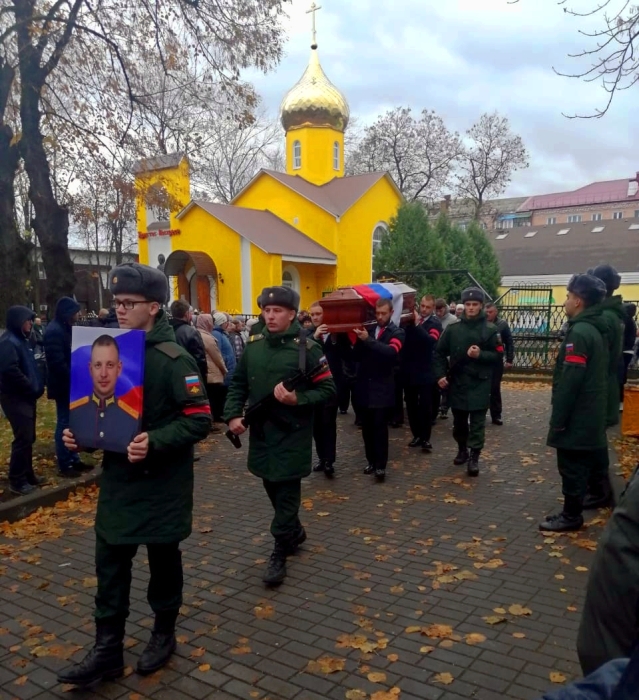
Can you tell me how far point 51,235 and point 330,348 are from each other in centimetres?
462

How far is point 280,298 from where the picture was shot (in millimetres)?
4617

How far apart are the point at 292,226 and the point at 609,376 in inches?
1105

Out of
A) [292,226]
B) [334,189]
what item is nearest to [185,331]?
[292,226]

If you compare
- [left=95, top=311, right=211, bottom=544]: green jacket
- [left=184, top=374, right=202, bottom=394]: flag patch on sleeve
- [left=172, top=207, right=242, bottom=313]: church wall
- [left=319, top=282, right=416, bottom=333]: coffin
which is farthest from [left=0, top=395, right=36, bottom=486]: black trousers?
[left=172, top=207, right=242, bottom=313]: church wall

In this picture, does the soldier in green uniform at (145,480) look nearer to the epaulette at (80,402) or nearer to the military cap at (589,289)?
the epaulette at (80,402)

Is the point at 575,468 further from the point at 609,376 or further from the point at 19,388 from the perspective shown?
the point at 19,388

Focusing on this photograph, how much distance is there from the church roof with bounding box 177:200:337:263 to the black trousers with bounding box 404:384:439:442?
1964 cm

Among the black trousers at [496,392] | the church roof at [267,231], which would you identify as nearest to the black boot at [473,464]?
the black trousers at [496,392]

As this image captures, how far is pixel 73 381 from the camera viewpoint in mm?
3426

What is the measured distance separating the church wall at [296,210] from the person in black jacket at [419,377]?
2389 cm

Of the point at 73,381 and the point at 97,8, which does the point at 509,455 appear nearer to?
the point at 73,381

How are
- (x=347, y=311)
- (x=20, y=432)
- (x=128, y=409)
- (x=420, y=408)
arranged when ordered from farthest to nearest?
(x=420, y=408) < (x=347, y=311) < (x=20, y=432) < (x=128, y=409)

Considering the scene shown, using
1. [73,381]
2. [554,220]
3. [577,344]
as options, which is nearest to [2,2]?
[73,381]

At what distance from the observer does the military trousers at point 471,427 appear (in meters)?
7.25
